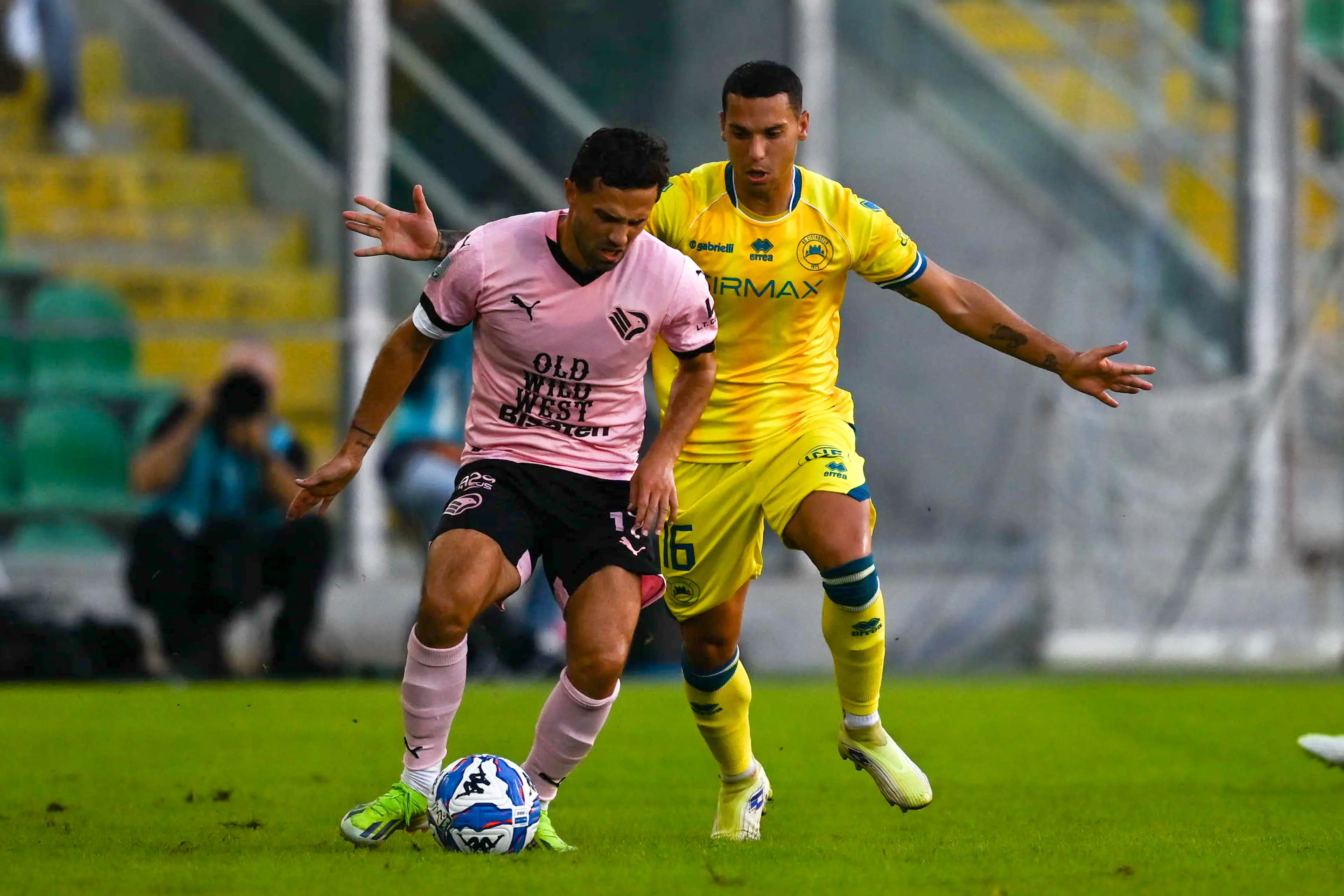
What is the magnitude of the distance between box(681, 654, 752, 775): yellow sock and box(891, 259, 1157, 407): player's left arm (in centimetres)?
130

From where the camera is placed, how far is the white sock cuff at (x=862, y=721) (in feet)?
20.9

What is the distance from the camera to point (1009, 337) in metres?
6.46

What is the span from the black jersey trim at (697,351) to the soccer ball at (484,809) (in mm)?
1270

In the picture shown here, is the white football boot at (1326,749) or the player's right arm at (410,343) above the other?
the player's right arm at (410,343)

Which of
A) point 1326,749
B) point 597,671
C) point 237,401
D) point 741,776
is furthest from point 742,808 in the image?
point 237,401

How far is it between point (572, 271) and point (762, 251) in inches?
31.1

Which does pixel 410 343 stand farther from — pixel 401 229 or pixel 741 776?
pixel 741 776

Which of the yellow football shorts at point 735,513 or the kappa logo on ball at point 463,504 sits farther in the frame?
the yellow football shorts at point 735,513

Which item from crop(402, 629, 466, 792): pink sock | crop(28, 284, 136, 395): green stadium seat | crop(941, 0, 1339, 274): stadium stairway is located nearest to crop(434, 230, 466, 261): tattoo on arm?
crop(402, 629, 466, 792): pink sock

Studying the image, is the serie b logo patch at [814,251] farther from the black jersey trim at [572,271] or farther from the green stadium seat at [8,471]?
the green stadium seat at [8,471]

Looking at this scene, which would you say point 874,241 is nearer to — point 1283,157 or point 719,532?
point 719,532

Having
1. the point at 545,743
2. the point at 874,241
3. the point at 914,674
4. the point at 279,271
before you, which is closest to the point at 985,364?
the point at 914,674

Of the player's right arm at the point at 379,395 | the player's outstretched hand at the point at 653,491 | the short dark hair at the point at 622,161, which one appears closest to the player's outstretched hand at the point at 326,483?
the player's right arm at the point at 379,395

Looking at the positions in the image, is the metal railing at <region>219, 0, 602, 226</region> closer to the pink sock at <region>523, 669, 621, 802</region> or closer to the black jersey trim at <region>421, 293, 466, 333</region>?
the black jersey trim at <region>421, 293, 466, 333</region>
